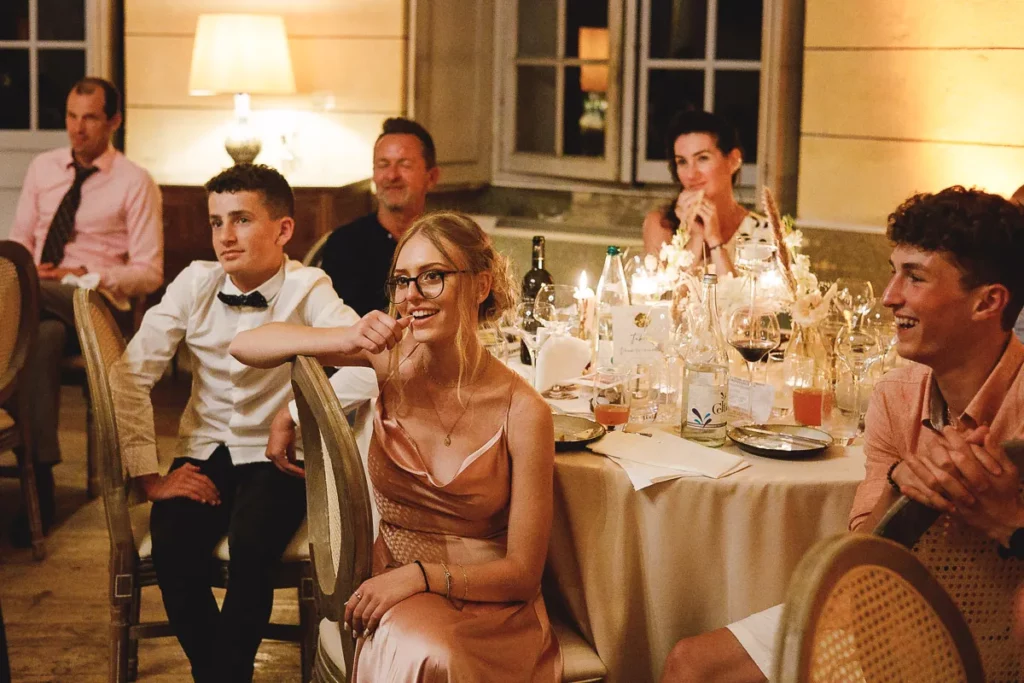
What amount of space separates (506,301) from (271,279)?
2.91ft

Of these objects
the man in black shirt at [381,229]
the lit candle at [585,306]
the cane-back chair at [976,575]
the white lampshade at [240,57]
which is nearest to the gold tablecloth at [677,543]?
the cane-back chair at [976,575]

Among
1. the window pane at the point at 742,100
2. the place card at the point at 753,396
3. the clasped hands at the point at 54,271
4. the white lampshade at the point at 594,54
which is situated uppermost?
the white lampshade at the point at 594,54

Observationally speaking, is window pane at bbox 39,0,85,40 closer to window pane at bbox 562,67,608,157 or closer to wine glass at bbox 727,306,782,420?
window pane at bbox 562,67,608,157

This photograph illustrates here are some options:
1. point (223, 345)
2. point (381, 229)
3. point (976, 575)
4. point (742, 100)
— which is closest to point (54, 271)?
point (381, 229)

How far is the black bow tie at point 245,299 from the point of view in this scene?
117 inches

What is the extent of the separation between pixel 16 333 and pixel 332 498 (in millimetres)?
2017

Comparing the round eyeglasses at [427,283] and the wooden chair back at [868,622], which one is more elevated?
the round eyeglasses at [427,283]

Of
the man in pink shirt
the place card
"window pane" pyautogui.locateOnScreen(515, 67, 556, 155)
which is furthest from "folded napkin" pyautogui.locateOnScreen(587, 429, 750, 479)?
"window pane" pyautogui.locateOnScreen(515, 67, 556, 155)

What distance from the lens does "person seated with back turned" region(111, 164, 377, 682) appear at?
2.67 m

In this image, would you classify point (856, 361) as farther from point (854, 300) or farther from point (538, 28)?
point (538, 28)

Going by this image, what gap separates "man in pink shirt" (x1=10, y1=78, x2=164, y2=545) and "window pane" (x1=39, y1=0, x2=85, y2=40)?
4.97 ft

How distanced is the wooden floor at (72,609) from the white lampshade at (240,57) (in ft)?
6.67

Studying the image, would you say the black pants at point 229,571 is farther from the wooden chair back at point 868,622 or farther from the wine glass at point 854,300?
the wooden chair back at point 868,622

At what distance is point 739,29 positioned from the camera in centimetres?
586
